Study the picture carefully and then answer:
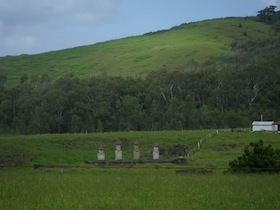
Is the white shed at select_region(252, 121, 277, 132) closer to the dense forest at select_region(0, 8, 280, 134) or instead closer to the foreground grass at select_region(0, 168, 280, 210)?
the dense forest at select_region(0, 8, 280, 134)

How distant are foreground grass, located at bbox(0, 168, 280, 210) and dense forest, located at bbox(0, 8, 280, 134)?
2612 inches

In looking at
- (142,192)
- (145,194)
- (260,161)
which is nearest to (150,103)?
(260,161)

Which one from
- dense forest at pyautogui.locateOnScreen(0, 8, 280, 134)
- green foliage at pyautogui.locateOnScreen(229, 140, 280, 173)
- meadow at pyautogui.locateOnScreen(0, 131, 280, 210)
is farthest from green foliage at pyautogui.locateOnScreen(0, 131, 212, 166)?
dense forest at pyautogui.locateOnScreen(0, 8, 280, 134)

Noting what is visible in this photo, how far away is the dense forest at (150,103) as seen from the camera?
102438 mm

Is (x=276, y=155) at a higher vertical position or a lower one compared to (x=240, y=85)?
lower

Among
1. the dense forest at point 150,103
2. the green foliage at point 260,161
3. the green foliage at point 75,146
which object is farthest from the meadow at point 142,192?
the dense forest at point 150,103

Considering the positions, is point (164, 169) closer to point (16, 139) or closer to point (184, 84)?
point (16, 139)

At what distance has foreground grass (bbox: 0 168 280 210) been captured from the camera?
19.1 meters

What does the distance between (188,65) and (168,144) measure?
11407 centimetres

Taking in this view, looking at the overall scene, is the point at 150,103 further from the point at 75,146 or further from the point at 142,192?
the point at 142,192

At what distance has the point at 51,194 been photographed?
74.9 ft

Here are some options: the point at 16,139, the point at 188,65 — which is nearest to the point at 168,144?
the point at 16,139

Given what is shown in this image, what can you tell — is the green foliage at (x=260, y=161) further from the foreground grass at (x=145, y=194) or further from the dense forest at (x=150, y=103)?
the dense forest at (x=150, y=103)

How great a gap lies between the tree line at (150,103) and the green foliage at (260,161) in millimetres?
57784
